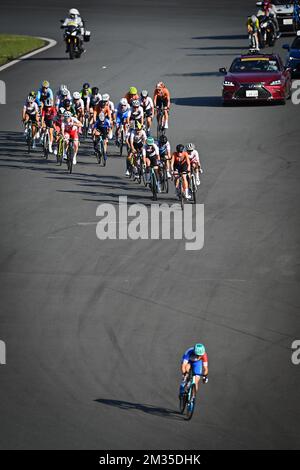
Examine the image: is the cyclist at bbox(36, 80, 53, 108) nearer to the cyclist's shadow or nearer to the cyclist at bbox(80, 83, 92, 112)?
the cyclist at bbox(80, 83, 92, 112)

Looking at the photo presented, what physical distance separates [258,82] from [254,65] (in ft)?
4.65

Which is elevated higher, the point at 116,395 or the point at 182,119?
the point at 182,119

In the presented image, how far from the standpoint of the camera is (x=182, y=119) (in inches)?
1751

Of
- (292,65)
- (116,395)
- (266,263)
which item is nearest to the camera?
(116,395)

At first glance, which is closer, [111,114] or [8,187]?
[8,187]

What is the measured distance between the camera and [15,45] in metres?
59.9

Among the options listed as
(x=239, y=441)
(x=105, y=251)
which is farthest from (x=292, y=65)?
(x=239, y=441)

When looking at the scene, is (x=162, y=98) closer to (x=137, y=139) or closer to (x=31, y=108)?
(x=31, y=108)

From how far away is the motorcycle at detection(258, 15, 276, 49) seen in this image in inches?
2207

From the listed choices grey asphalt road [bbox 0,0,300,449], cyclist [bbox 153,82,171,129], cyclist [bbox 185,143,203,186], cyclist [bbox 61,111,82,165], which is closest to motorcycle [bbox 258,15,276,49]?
grey asphalt road [bbox 0,0,300,449]

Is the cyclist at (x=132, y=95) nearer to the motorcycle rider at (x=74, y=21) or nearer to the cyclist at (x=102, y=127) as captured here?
the cyclist at (x=102, y=127)
